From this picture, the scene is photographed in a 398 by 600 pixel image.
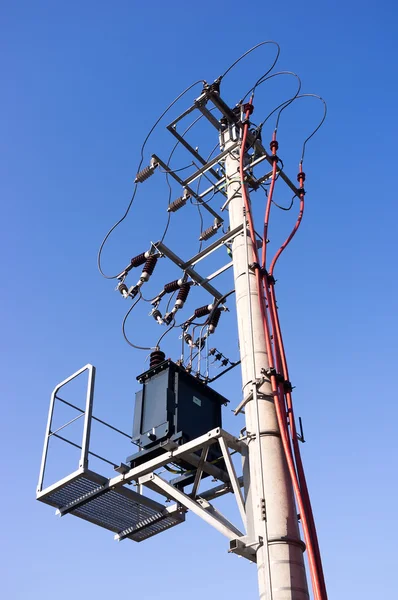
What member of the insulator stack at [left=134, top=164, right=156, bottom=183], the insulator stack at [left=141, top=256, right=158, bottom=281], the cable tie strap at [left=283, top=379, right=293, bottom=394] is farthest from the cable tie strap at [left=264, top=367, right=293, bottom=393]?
the insulator stack at [left=134, top=164, right=156, bottom=183]

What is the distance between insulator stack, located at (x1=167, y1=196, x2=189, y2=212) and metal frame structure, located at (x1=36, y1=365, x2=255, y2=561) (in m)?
3.26

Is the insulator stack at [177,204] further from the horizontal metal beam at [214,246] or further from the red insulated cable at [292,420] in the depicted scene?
the red insulated cable at [292,420]

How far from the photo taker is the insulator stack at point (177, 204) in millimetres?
10430

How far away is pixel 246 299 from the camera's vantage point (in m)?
8.00

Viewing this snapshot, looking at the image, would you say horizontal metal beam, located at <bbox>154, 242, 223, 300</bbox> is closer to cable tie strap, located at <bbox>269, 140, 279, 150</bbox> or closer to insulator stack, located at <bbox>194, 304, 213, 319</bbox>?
insulator stack, located at <bbox>194, 304, 213, 319</bbox>

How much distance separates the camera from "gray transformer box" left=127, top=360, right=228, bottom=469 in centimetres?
790

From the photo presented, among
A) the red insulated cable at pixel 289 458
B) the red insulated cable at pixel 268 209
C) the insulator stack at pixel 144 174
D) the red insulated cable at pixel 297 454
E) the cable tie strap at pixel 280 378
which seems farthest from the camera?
the insulator stack at pixel 144 174

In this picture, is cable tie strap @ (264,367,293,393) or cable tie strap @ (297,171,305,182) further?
cable tie strap @ (297,171,305,182)

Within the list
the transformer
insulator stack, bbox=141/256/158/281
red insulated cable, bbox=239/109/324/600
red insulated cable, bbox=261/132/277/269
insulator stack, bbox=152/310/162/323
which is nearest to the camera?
red insulated cable, bbox=239/109/324/600

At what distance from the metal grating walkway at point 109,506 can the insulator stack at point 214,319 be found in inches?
118

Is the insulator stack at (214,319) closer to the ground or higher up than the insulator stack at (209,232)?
closer to the ground

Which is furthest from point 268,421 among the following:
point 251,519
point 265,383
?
point 251,519

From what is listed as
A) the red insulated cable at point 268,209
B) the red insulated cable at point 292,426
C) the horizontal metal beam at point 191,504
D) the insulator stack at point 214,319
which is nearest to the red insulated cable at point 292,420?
the red insulated cable at point 292,426

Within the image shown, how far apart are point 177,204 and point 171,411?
155 inches
